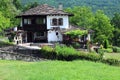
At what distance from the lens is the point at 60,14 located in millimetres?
59219

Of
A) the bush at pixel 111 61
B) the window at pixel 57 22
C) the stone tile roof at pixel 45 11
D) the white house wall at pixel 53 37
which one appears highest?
the stone tile roof at pixel 45 11

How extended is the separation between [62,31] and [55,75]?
127ft

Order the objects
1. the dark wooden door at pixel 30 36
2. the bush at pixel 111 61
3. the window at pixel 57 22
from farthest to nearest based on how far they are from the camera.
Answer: the dark wooden door at pixel 30 36, the window at pixel 57 22, the bush at pixel 111 61

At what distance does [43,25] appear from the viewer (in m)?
60.9

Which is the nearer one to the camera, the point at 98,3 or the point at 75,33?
the point at 75,33

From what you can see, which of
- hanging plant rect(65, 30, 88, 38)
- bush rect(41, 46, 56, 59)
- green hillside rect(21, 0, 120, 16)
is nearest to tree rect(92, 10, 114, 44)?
hanging plant rect(65, 30, 88, 38)

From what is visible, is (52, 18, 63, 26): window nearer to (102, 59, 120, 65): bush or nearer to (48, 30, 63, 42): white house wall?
(48, 30, 63, 42): white house wall

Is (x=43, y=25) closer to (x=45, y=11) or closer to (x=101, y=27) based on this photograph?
(x=45, y=11)

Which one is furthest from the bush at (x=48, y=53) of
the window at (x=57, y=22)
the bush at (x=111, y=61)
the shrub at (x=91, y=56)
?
the window at (x=57, y=22)

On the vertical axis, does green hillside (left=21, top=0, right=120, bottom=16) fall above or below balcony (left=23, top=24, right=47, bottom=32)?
above

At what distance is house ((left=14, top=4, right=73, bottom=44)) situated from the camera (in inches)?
2355

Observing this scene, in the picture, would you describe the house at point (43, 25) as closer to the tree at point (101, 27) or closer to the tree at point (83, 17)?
the tree at point (101, 27)

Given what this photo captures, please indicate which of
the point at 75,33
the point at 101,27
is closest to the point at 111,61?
the point at 75,33

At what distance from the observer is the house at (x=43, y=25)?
5981 cm
